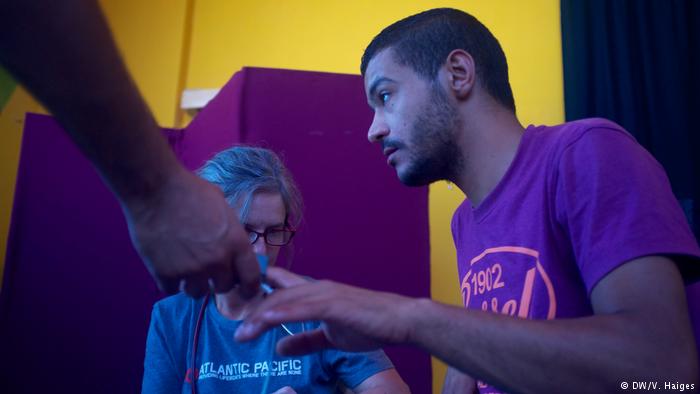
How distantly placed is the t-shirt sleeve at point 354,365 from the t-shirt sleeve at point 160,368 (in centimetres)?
34

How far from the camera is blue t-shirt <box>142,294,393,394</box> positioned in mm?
1101

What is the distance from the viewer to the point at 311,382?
1.11 meters

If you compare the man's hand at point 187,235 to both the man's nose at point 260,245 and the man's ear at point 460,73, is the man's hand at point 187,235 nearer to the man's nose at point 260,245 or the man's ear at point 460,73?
the man's nose at point 260,245

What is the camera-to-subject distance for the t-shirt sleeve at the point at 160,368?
3.78 ft

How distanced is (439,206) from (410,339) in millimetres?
1690

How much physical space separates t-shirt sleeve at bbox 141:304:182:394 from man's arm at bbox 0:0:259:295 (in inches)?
21.3

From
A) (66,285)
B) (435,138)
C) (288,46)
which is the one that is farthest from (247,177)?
(288,46)

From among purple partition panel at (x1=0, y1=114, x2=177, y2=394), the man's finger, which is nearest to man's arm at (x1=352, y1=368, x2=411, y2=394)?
the man's finger

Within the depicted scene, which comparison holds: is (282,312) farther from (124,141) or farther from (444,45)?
(444,45)

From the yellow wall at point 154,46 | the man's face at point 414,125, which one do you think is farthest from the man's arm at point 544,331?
the yellow wall at point 154,46

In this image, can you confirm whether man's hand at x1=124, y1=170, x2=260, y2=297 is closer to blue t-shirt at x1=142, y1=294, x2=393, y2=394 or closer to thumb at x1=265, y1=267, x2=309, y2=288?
thumb at x1=265, y1=267, x2=309, y2=288

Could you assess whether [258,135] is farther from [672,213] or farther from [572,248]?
[672,213]

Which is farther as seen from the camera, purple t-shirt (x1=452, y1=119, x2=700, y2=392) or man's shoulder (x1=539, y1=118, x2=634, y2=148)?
man's shoulder (x1=539, y1=118, x2=634, y2=148)

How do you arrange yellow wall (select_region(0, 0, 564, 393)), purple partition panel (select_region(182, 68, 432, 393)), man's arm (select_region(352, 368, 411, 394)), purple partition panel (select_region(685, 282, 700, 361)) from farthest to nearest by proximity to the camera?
yellow wall (select_region(0, 0, 564, 393))
purple partition panel (select_region(182, 68, 432, 393))
man's arm (select_region(352, 368, 411, 394))
purple partition panel (select_region(685, 282, 700, 361))
